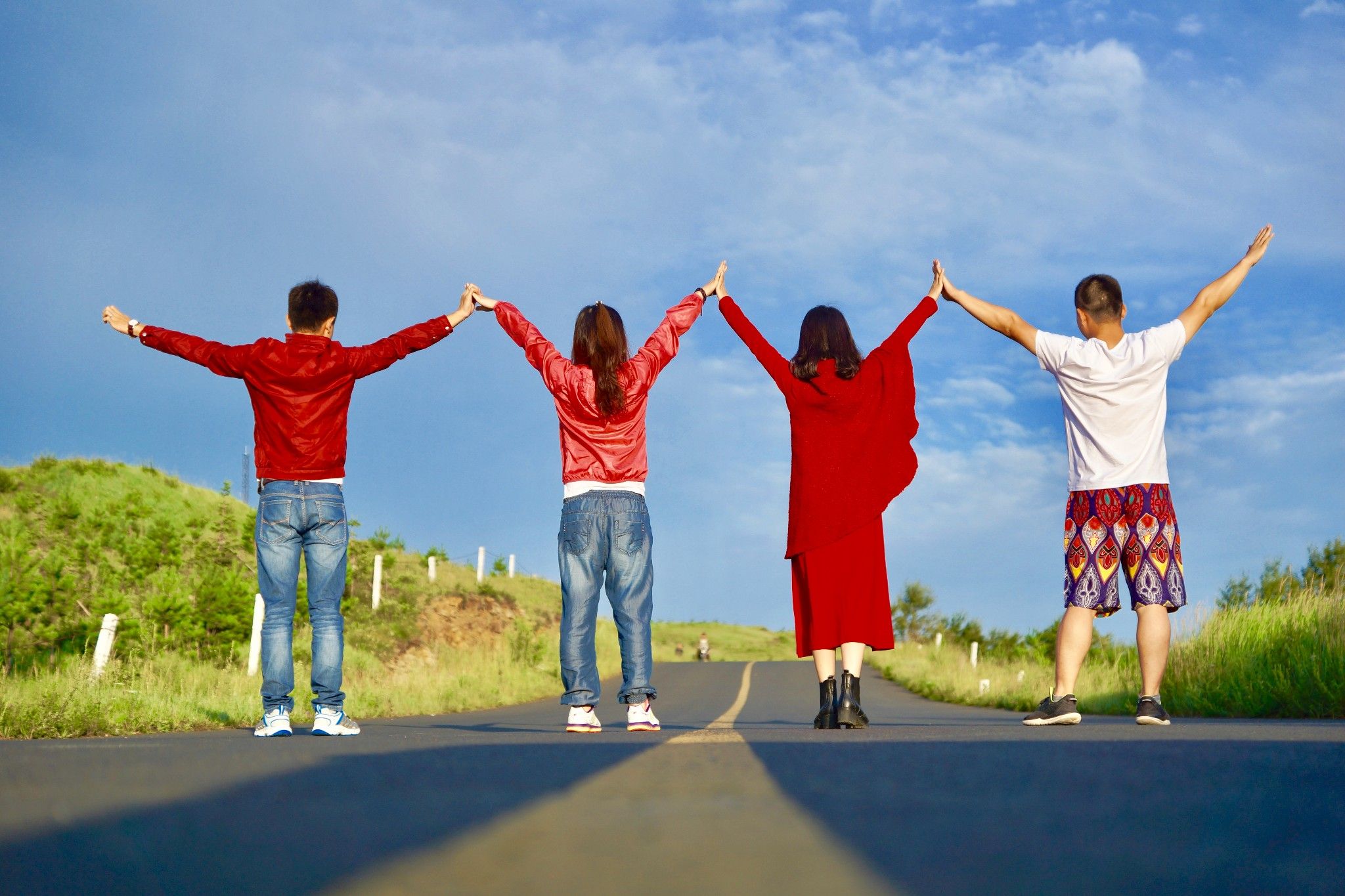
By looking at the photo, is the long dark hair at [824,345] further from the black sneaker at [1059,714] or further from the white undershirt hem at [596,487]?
the black sneaker at [1059,714]

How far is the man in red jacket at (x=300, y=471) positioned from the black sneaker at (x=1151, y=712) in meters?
5.12

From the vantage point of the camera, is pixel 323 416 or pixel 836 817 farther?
pixel 323 416

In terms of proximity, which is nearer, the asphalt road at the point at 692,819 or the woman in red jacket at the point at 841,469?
the asphalt road at the point at 692,819

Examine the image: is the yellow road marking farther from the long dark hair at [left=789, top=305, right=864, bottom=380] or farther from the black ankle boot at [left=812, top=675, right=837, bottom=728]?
the long dark hair at [left=789, top=305, right=864, bottom=380]

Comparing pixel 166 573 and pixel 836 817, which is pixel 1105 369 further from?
pixel 166 573

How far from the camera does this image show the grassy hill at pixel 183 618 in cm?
1033

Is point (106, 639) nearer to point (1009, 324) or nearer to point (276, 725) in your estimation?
point (276, 725)

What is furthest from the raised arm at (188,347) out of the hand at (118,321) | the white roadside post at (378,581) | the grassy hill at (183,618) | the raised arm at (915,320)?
the white roadside post at (378,581)

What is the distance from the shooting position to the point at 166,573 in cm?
2408

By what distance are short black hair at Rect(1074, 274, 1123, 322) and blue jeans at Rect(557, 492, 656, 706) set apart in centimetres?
343

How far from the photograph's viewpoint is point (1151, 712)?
7.42m

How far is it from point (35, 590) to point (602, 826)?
16.5 metres

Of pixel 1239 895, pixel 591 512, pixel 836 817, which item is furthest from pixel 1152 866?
pixel 591 512

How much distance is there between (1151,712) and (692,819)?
18.7 feet
